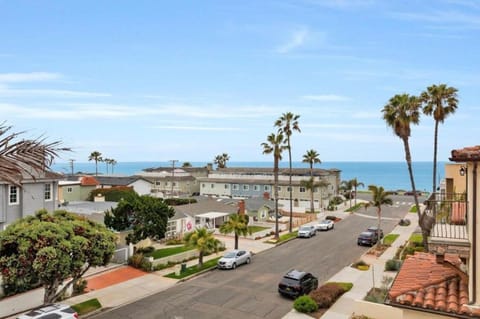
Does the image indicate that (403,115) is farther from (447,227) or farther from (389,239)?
(447,227)

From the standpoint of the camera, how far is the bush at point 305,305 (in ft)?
70.3

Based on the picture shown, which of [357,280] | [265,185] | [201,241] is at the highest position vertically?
[265,185]

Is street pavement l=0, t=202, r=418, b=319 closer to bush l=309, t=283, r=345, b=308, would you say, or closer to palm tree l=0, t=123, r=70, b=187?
bush l=309, t=283, r=345, b=308

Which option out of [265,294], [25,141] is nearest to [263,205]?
[265,294]

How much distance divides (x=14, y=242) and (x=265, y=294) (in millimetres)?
14910

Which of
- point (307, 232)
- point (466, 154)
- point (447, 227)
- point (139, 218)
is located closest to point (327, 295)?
point (447, 227)

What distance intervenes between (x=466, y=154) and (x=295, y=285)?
56.3ft

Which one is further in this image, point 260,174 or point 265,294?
point 260,174

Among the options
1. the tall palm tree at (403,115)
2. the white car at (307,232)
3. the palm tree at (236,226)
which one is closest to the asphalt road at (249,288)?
the white car at (307,232)

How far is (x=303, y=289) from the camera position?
2433cm

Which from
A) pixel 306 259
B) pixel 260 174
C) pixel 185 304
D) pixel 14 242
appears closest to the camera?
pixel 14 242

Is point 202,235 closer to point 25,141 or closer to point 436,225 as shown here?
point 436,225

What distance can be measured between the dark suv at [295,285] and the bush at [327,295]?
2.81 feet

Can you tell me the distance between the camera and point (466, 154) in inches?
352
